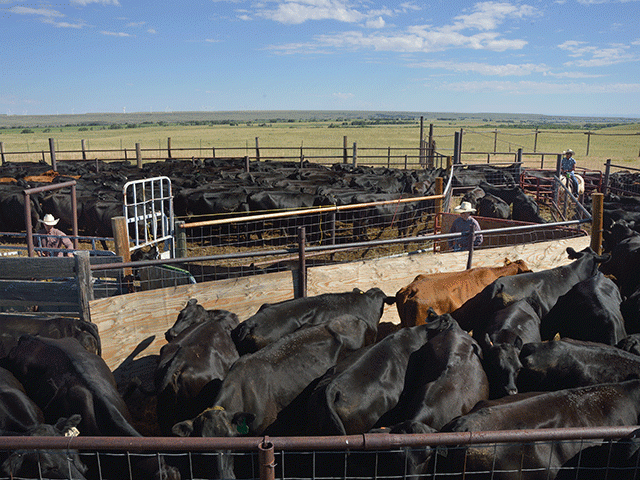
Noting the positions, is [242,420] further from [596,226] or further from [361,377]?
[596,226]

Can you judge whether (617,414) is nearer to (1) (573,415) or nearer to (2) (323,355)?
(1) (573,415)

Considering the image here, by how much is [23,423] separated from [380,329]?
3987 millimetres

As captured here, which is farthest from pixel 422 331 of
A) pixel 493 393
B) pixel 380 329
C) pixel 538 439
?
pixel 538 439

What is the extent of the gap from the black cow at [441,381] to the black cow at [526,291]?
1.06 meters

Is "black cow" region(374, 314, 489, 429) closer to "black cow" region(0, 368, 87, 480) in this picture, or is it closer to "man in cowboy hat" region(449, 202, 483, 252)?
"black cow" region(0, 368, 87, 480)

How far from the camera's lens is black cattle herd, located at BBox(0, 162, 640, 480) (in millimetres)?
3670

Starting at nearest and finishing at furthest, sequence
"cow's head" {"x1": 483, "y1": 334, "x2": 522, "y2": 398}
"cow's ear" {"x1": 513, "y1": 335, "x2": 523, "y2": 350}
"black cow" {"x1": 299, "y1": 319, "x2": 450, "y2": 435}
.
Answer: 1. "black cow" {"x1": 299, "y1": 319, "x2": 450, "y2": 435}
2. "cow's head" {"x1": 483, "y1": 334, "x2": 522, "y2": 398}
3. "cow's ear" {"x1": 513, "y1": 335, "x2": 523, "y2": 350}

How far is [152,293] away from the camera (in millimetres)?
5992

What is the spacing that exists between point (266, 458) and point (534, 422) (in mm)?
2254

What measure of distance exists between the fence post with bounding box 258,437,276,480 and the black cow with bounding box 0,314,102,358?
3.51 metres

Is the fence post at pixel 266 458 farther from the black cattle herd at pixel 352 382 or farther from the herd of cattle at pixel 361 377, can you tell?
the black cattle herd at pixel 352 382

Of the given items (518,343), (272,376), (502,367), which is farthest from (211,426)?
(518,343)

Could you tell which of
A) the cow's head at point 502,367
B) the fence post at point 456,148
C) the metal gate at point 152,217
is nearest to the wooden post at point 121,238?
the metal gate at point 152,217

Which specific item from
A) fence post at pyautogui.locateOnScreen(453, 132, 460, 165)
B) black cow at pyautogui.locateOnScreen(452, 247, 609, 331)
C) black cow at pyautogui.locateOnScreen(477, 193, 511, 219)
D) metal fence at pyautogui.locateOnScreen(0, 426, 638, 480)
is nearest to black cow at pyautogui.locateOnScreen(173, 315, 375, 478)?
metal fence at pyautogui.locateOnScreen(0, 426, 638, 480)
